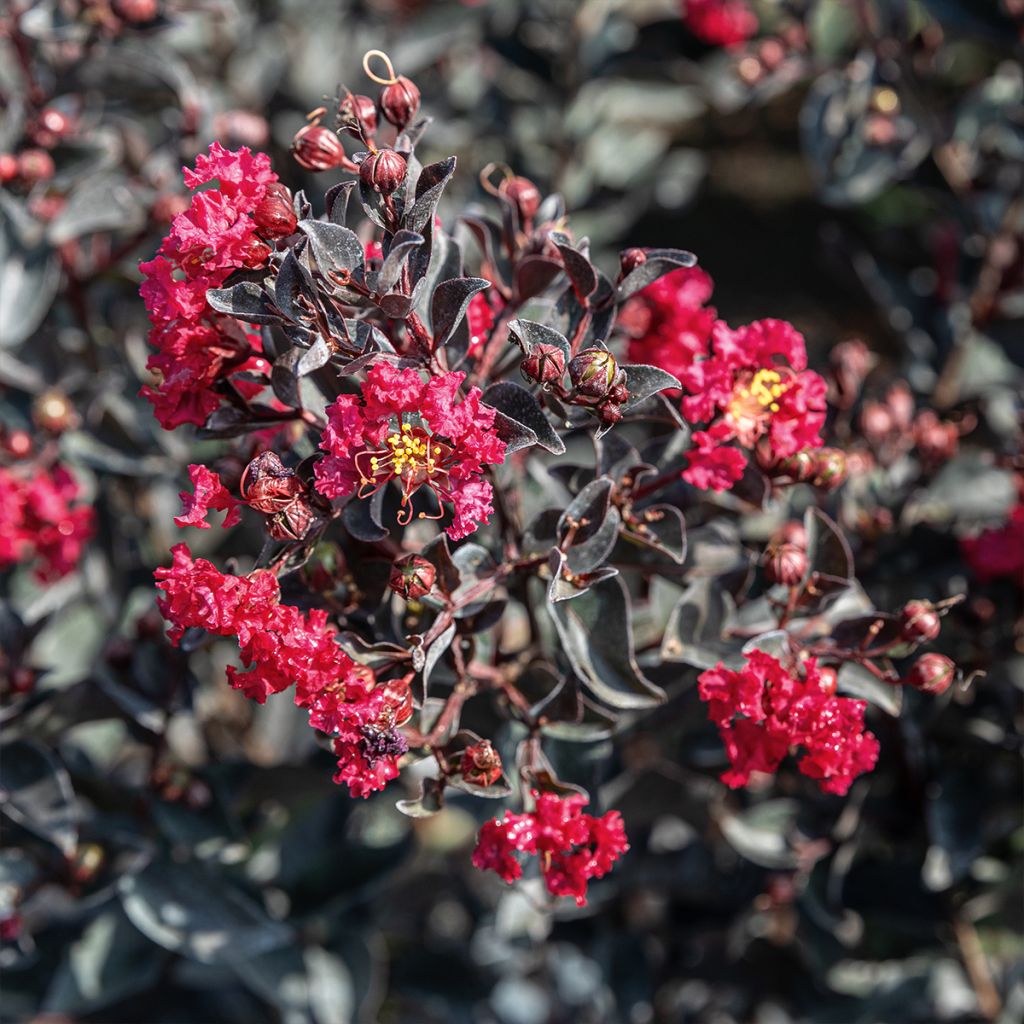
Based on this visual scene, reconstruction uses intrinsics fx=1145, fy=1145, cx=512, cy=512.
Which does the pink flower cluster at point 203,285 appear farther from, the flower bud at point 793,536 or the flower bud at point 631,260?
the flower bud at point 793,536

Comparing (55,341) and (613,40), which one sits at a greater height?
(613,40)

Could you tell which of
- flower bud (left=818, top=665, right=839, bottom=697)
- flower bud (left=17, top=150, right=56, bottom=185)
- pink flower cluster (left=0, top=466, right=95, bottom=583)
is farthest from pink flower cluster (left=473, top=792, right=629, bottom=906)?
flower bud (left=17, top=150, right=56, bottom=185)

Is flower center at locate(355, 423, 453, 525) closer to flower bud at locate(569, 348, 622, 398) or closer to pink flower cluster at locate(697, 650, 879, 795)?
flower bud at locate(569, 348, 622, 398)

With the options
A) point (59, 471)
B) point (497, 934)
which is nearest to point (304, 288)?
point (59, 471)

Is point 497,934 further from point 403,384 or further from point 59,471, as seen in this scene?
point 403,384

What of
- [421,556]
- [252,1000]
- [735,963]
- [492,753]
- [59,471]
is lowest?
[252,1000]

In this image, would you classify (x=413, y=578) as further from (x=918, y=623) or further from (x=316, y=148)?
(x=918, y=623)
